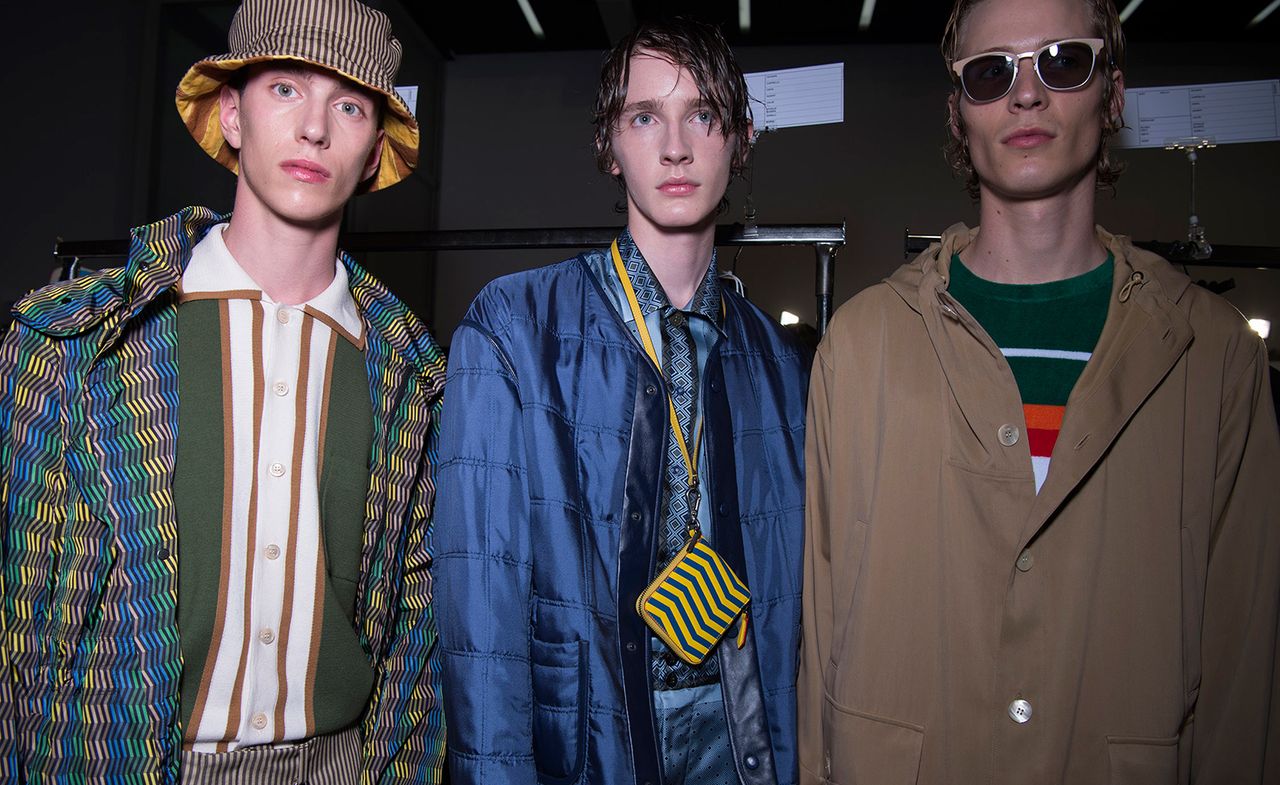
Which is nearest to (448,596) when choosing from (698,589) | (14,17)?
(698,589)

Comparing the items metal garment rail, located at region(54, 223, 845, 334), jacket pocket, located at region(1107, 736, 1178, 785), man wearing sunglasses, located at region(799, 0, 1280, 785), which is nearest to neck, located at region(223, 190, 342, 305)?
metal garment rail, located at region(54, 223, 845, 334)

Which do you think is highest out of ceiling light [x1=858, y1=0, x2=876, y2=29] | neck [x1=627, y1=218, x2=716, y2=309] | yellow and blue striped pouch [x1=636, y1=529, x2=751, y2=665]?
ceiling light [x1=858, y1=0, x2=876, y2=29]

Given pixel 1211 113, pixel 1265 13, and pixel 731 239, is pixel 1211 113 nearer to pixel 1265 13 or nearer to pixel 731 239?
pixel 731 239

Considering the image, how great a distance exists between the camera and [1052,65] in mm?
1520

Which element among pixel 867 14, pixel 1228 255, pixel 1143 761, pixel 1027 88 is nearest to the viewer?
pixel 1143 761

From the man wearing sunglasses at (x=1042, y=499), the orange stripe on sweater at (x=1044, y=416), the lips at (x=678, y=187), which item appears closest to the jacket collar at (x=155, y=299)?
the lips at (x=678, y=187)

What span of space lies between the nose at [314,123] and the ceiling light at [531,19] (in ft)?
17.6

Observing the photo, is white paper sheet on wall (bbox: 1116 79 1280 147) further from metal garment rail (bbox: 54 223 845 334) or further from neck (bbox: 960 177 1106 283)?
metal garment rail (bbox: 54 223 845 334)

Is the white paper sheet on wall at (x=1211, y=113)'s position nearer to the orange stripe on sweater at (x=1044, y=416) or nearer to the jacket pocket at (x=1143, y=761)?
the orange stripe on sweater at (x=1044, y=416)

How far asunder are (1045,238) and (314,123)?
4.16ft

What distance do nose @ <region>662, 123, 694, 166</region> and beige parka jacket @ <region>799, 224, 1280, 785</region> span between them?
0.52 meters

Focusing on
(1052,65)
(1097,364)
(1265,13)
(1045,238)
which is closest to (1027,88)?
(1052,65)

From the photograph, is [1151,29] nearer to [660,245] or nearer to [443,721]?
[660,245]

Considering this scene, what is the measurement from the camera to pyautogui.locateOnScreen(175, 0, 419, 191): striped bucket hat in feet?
4.95
